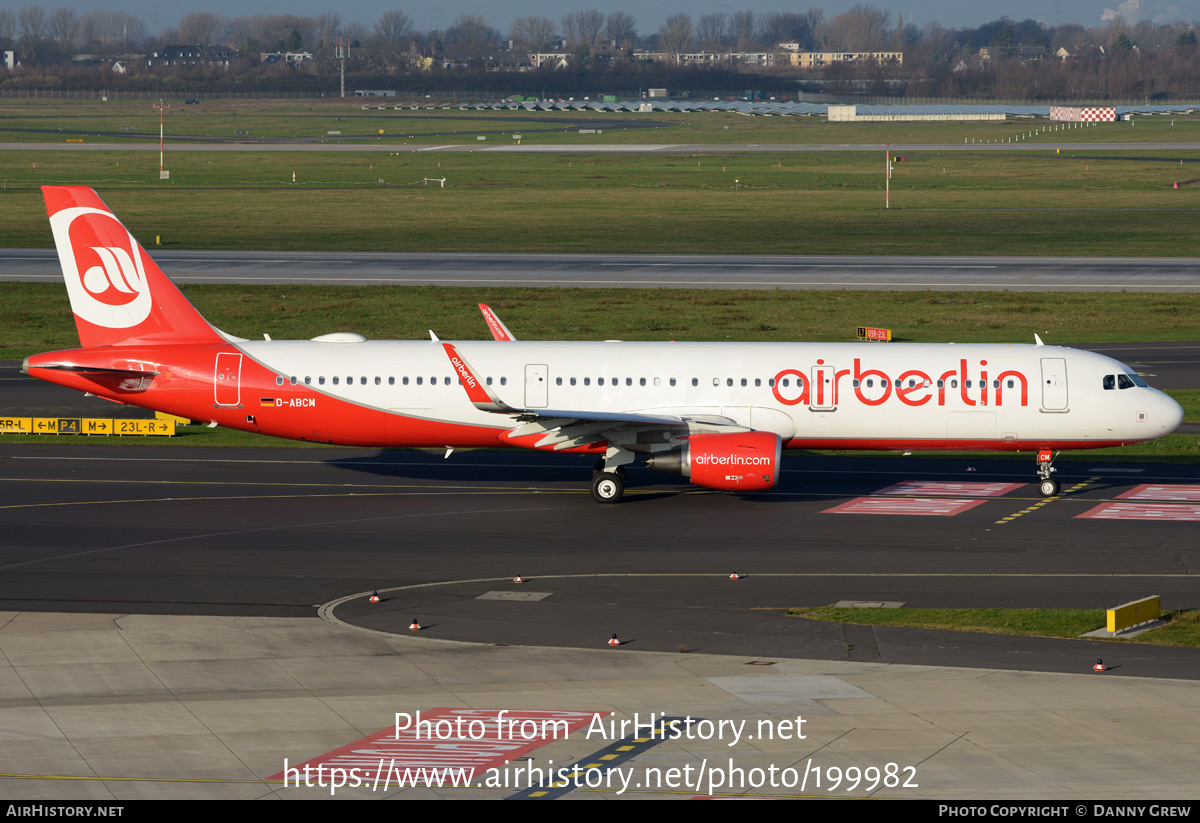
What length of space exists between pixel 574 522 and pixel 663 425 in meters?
3.90

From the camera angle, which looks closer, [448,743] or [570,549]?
[448,743]

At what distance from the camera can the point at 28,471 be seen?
4625 cm

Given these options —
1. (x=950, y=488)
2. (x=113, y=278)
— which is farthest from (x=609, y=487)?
(x=113, y=278)

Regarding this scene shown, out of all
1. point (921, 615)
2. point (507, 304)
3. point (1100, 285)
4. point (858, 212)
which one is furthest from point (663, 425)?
point (858, 212)

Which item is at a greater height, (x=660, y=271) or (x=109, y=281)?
(x=109, y=281)

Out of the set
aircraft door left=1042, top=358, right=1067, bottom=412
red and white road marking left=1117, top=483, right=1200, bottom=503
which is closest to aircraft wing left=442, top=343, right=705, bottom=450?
aircraft door left=1042, top=358, right=1067, bottom=412

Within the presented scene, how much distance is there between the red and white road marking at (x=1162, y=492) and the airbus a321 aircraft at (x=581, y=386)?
5.83ft

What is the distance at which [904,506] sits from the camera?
137 feet

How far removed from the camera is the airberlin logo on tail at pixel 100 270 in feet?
141

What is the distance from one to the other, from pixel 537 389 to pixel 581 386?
4.44 feet

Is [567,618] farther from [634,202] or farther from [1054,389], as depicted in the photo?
[634,202]

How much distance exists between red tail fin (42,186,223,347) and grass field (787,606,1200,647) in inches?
899

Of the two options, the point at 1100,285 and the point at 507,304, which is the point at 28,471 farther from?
the point at 1100,285

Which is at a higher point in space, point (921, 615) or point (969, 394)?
point (969, 394)
